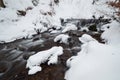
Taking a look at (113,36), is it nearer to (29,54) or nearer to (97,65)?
(97,65)

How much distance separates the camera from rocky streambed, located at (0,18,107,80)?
7627mm

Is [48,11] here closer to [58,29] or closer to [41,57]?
[58,29]

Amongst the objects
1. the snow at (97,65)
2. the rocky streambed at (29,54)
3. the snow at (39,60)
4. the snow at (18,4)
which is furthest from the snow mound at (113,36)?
the snow at (18,4)

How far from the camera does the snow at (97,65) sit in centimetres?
571

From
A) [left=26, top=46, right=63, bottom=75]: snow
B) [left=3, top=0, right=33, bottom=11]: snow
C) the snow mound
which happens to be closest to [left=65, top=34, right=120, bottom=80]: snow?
[left=26, top=46, right=63, bottom=75]: snow

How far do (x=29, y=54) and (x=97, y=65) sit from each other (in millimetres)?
5156

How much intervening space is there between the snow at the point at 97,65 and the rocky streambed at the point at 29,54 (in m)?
0.78

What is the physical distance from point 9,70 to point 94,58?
449cm

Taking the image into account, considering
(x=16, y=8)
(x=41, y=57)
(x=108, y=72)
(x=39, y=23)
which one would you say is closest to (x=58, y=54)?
(x=41, y=57)

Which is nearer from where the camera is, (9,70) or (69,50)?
(9,70)

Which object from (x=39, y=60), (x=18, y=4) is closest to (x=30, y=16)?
(x=18, y=4)

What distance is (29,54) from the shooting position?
33.6 feet

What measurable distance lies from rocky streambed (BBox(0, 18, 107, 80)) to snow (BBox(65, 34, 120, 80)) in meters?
0.78

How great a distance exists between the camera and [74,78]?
20.7ft
